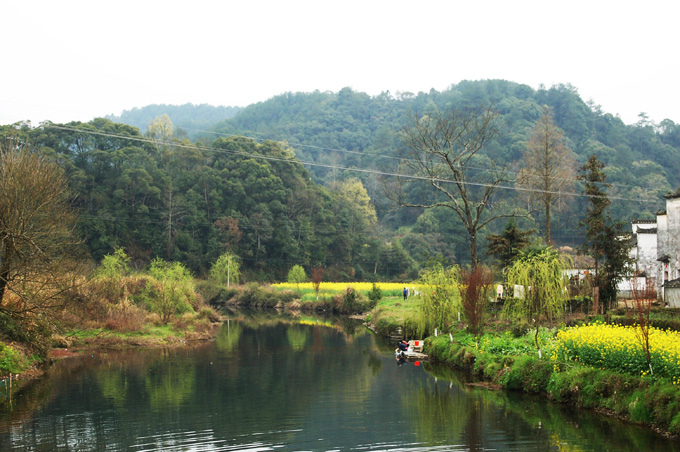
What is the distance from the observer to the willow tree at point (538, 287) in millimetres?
23516

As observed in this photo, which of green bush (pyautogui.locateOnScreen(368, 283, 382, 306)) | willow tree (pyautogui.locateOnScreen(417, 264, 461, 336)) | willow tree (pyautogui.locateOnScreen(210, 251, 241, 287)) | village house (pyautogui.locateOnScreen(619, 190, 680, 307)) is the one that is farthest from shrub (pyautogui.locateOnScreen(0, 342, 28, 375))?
willow tree (pyautogui.locateOnScreen(210, 251, 241, 287))

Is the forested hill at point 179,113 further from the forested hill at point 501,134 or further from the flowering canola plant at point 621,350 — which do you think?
the flowering canola plant at point 621,350

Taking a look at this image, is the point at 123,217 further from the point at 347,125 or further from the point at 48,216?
the point at 347,125

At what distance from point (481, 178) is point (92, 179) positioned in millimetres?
50122

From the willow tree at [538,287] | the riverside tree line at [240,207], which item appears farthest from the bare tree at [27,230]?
the riverside tree line at [240,207]

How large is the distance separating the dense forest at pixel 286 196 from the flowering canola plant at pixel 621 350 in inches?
1317

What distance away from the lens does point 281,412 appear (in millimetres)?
17703

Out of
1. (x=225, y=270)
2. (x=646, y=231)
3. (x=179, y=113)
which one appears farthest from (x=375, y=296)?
(x=179, y=113)

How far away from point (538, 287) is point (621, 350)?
299 inches

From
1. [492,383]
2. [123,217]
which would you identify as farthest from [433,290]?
[123,217]

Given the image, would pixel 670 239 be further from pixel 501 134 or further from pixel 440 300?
pixel 501 134

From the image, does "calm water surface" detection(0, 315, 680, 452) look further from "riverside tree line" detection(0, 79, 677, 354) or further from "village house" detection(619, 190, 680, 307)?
"riverside tree line" detection(0, 79, 677, 354)

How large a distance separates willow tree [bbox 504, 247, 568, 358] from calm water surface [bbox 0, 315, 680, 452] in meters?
4.03

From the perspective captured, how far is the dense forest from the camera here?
A: 7025cm
